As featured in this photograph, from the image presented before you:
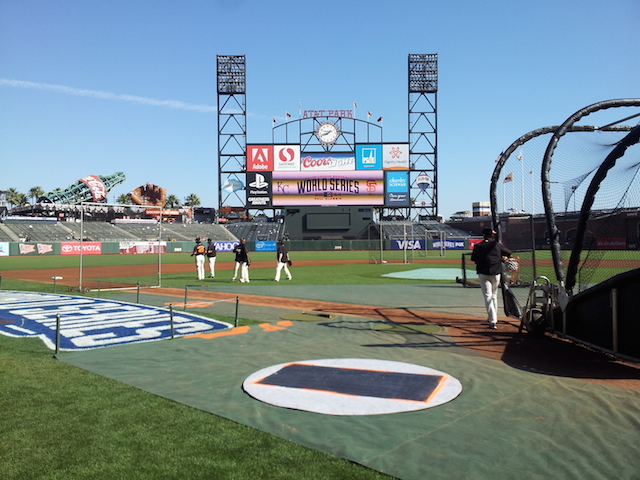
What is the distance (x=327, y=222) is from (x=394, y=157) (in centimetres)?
1296

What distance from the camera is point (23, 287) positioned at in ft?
62.6

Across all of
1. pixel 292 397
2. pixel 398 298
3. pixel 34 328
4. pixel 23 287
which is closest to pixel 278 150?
pixel 23 287

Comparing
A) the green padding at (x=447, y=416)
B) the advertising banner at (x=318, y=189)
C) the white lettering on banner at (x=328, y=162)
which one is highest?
the white lettering on banner at (x=328, y=162)

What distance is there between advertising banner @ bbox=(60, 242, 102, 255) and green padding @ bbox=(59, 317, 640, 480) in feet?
174

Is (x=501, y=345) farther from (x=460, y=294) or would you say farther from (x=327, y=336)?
(x=460, y=294)

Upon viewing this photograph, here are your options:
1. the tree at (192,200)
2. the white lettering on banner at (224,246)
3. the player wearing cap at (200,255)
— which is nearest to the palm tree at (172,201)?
the tree at (192,200)

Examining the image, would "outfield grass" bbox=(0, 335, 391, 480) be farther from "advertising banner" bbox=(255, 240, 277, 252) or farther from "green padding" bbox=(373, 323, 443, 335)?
"advertising banner" bbox=(255, 240, 277, 252)

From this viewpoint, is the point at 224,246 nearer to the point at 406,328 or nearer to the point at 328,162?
the point at 328,162

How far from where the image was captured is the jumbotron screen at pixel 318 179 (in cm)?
6769

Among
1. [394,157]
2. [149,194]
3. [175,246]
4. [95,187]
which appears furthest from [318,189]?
[95,187]

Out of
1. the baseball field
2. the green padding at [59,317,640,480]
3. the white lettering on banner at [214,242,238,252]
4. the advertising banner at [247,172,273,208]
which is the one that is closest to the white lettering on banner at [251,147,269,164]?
the advertising banner at [247,172,273,208]

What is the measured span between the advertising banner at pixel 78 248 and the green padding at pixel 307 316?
4989 centimetres

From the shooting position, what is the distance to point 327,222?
67.3 m

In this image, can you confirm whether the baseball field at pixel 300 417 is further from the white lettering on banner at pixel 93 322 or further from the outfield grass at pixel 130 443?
the white lettering on banner at pixel 93 322
